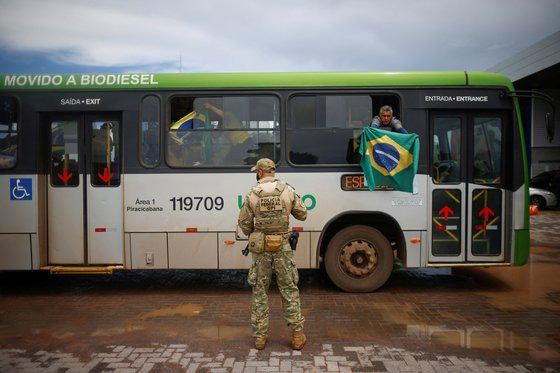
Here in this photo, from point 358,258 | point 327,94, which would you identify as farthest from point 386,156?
point 358,258

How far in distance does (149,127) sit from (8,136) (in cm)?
216

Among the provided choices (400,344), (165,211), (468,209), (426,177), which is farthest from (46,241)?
(468,209)

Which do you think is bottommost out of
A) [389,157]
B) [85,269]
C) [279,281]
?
[85,269]

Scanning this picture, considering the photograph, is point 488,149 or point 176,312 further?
point 488,149

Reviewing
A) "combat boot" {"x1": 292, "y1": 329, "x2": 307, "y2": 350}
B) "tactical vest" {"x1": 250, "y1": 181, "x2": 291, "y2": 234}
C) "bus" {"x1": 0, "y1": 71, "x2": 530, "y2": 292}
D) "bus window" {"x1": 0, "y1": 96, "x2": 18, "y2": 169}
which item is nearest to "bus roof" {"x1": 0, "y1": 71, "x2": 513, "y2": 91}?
"bus" {"x1": 0, "y1": 71, "x2": 530, "y2": 292}

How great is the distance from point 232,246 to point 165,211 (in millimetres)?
1142

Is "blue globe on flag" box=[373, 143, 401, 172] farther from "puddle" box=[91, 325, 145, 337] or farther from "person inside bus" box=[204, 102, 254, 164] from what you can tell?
"puddle" box=[91, 325, 145, 337]

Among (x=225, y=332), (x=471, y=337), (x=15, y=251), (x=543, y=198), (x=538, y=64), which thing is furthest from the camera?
(x=538, y=64)

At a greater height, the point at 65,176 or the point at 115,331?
the point at 65,176

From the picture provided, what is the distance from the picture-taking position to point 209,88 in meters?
6.57

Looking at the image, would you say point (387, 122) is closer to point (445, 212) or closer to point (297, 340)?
point (445, 212)

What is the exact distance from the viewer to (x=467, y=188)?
6664 millimetres

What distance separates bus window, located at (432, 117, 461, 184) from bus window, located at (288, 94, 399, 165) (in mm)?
854

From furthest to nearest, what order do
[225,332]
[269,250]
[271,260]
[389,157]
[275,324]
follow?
[389,157], [275,324], [225,332], [271,260], [269,250]
